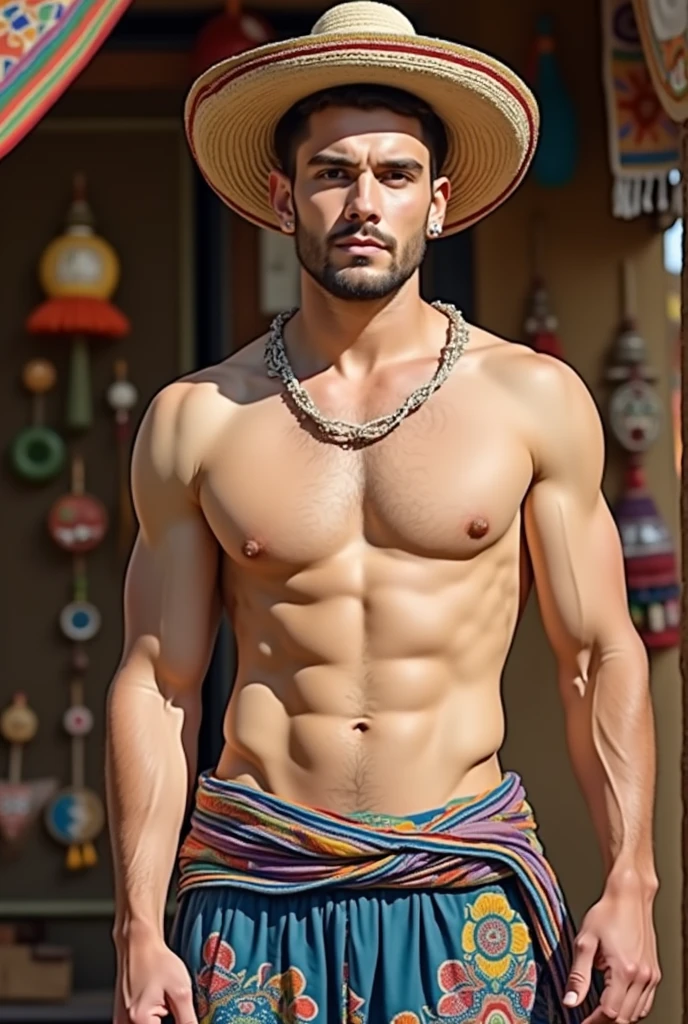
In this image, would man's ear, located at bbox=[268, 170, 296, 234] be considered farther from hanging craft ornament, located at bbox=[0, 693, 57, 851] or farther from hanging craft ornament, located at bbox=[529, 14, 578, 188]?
hanging craft ornament, located at bbox=[0, 693, 57, 851]

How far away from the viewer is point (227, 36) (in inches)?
216

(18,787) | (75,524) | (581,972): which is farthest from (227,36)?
(581,972)

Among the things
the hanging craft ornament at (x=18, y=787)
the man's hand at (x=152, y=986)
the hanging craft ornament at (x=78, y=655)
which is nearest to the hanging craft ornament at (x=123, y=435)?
the hanging craft ornament at (x=78, y=655)

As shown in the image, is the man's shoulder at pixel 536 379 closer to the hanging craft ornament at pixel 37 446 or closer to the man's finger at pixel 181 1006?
the man's finger at pixel 181 1006

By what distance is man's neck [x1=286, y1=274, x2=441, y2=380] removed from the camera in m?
3.31

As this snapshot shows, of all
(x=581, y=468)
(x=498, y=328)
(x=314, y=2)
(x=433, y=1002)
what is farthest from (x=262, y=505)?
(x=314, y=2)

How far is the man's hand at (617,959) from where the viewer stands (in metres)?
3.07

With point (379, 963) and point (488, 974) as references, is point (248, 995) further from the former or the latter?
point (488, 974)

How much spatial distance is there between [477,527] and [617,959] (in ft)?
2.02

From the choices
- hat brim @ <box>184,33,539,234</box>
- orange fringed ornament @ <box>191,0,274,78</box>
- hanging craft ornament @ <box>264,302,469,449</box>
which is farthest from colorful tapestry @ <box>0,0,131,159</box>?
orange fringed ornament @ <box>191,0,274,78</box>

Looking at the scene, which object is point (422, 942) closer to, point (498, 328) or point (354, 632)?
point (354, 632)

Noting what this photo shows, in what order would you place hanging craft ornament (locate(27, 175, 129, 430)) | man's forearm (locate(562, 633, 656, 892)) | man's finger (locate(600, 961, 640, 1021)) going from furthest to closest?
hanging craft ornament (locate(27, 175, 129, 430)) → man's forearm (locate(562, 633, 656, 892)) → man's finger (locate(600, 961, 640, 1021))

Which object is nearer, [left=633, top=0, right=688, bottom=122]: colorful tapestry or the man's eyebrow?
the man's eyebrow

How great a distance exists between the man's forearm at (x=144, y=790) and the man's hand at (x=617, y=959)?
22.8 inches
